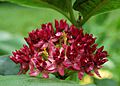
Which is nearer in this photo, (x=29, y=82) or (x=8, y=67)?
(x=29, y=82)

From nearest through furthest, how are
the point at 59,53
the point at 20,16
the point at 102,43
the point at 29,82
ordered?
the point at 29,82, the point at 59,53, the point at 102,43, the point at 20,16

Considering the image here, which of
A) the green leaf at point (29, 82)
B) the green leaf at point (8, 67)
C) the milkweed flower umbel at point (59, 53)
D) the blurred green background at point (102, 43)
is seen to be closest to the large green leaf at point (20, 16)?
the blurred green background at point (102, 43)

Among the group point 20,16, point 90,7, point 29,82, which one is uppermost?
point 20,16

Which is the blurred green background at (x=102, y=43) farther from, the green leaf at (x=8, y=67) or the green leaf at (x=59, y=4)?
the green leaf at (x=59, y=4)

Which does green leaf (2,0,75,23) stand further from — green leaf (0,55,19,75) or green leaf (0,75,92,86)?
green leaf (0,75,92,86)

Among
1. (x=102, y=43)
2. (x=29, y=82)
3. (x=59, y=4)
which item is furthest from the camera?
(x=102, y=43)

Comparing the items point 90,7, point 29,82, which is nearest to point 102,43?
point 90,7

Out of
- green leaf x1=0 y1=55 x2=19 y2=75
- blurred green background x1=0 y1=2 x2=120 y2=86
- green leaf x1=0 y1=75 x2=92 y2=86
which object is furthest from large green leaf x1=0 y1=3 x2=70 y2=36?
green leaf x1=0 y1=75 x2=92 y2=86

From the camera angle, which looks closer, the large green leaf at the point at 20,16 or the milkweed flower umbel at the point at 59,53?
the milkweed flower umbel at the point at 59,53

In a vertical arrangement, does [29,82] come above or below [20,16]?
below

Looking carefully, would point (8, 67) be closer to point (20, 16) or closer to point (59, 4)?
point (59, 4)
